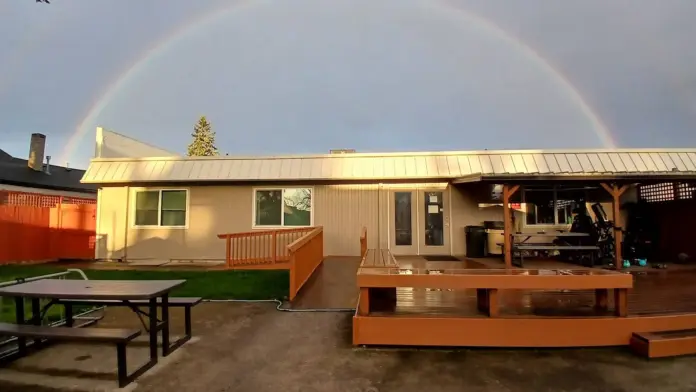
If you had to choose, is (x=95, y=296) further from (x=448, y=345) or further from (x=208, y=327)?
(x=448, y=345)

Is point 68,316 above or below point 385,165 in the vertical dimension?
below

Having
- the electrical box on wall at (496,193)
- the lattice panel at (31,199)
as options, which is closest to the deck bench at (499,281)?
the electrical box on wall at (496,193)

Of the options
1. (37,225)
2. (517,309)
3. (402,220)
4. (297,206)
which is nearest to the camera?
(517,309)

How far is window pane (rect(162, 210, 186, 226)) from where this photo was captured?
1266 cm

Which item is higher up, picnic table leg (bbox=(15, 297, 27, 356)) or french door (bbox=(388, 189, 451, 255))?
french door (bbox=(388, 189, 451, 255))

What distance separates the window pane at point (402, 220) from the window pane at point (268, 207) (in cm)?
353

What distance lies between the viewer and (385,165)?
1196 cm

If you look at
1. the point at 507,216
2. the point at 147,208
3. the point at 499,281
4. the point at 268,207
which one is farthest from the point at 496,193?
the point at 147,208

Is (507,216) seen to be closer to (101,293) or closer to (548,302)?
(548,302)

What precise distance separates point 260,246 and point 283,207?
137cm

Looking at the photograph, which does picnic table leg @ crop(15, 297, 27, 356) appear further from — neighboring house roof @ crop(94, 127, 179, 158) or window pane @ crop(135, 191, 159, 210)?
neighboring house roof @ crop(94, 127, 179, 158)

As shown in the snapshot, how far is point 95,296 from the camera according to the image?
12.8ft

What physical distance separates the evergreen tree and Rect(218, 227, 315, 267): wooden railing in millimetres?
41155

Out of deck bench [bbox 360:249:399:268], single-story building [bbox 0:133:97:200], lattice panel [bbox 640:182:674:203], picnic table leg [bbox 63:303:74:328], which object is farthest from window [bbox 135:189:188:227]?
lattice panel [bbox 640:182:674:203]
